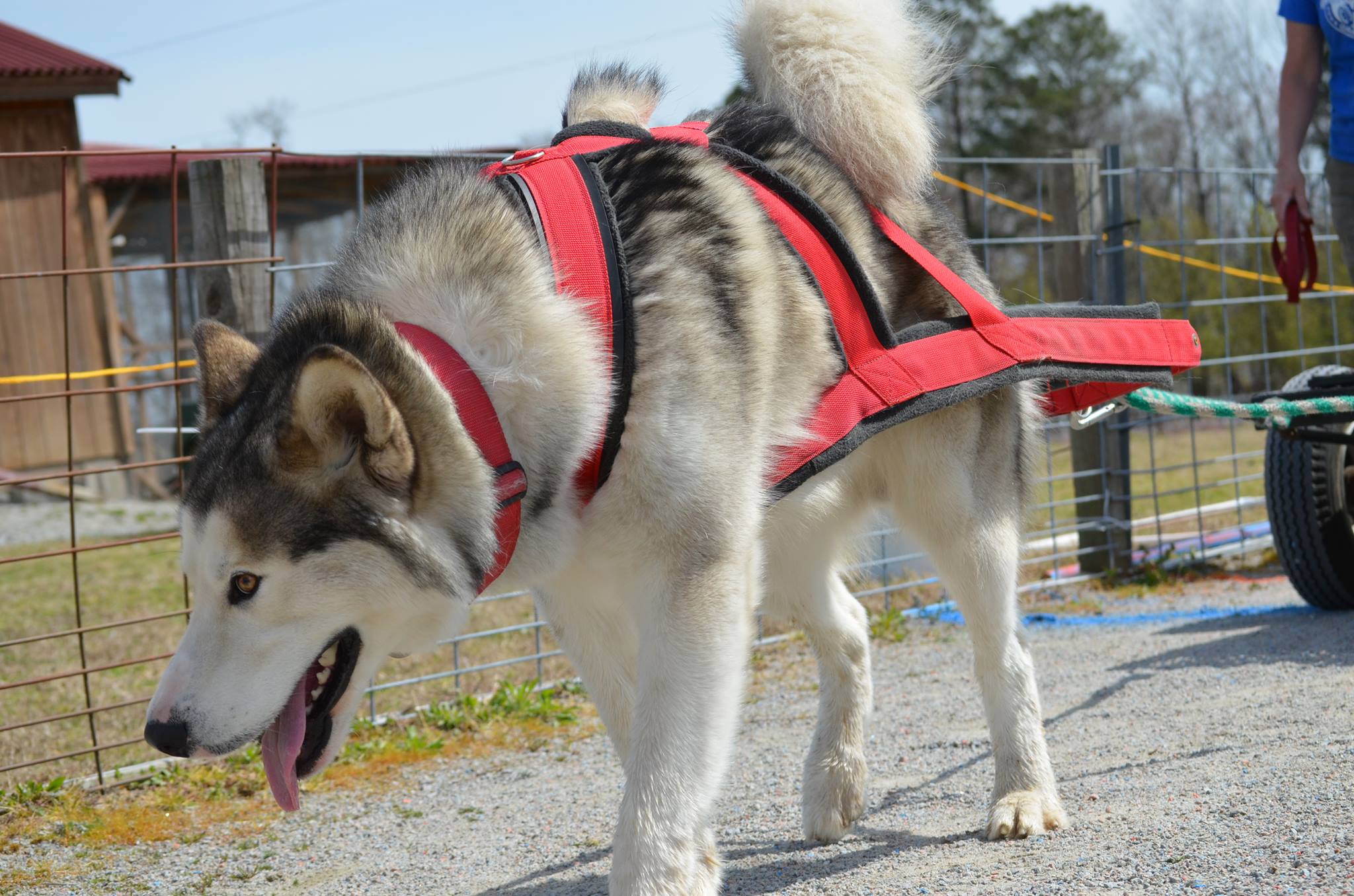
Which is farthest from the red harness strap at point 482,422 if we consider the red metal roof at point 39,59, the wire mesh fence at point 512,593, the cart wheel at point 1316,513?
the red metal roof at point 39,59

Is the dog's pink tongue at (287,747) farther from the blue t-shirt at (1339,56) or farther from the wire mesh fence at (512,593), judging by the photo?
the blue t-shirt at (1339,56)

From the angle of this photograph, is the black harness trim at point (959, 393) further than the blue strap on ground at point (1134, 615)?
No

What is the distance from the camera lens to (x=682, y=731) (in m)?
2.27

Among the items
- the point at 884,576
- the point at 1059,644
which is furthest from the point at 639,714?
the point at 884,576

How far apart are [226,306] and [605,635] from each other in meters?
2.38

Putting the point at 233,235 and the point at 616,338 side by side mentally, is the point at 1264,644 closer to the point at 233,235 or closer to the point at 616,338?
the point at 616,338

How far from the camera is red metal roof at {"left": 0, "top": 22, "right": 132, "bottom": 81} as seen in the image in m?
12.7

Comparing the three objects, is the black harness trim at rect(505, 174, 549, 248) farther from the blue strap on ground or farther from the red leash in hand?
the blue strap on ground

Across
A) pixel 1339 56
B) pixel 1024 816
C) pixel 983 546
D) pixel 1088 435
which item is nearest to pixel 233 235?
pixel 983 546

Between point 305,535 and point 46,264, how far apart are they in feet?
43.0

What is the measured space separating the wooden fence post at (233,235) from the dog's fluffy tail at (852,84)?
2.17 metres

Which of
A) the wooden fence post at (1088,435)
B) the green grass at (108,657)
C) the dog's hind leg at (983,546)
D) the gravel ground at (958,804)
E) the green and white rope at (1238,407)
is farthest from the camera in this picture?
the wooden fence post at (1088,435)

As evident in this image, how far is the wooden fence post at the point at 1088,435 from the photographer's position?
630 cm

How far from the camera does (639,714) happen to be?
2.31m
